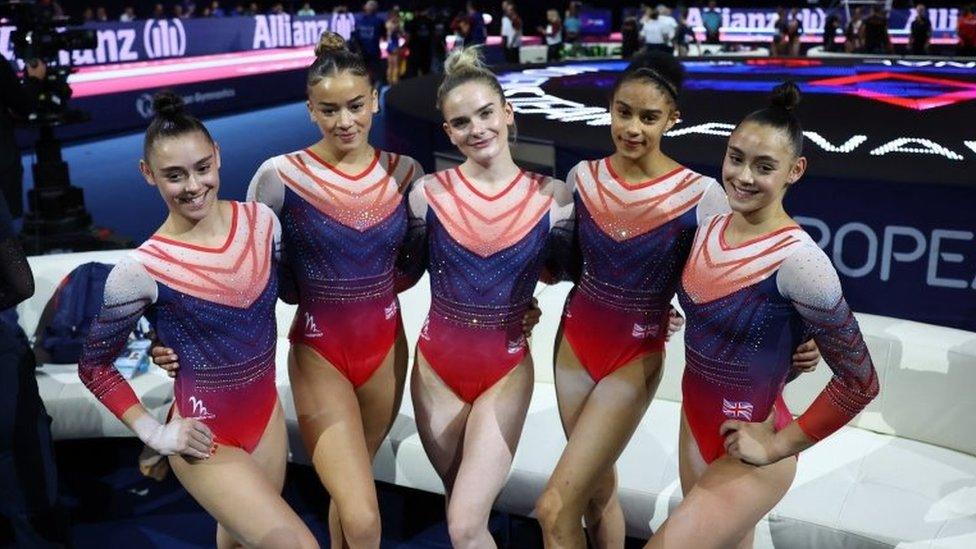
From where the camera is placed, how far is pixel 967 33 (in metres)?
17.7

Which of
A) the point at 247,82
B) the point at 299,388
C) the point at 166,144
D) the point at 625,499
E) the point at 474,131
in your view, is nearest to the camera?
the point at 166,144

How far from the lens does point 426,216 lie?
10.2ft

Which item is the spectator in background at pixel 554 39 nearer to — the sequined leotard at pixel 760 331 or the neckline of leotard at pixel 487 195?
the neckline of leotard at pixel 487 195

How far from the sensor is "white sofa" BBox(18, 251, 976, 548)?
3.42 metres

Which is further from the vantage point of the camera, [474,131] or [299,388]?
[299,388]

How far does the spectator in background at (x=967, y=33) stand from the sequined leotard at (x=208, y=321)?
17889 millimetres

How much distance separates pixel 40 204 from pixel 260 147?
438 centimetres

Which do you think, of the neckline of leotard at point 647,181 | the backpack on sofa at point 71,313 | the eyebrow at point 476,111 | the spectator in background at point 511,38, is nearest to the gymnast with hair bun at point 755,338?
the neckline of leotard at point 647,181

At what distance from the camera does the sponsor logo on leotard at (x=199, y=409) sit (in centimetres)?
281

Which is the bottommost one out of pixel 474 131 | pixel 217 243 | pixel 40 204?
pixel 40 204

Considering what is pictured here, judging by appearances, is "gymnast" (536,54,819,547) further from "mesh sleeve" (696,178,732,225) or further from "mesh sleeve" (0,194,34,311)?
"mesh sleeve" (0,194,34,311)

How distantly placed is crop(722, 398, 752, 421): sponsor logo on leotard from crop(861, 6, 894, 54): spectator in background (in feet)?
51.2

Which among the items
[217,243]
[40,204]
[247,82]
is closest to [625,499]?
[217,243]

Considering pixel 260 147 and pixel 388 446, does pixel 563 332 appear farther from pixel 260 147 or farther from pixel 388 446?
pixel 260 147
